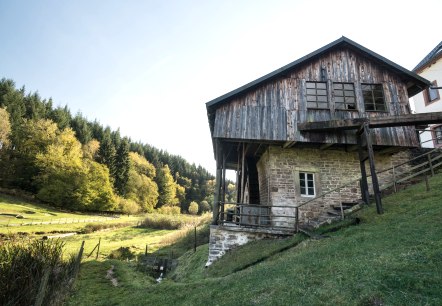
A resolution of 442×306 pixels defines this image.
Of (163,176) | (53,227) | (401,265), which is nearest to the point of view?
(401,265)

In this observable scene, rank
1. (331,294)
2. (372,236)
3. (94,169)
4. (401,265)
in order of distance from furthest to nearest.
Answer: (94,169) < (372,236) < (401,265) < (331,294)

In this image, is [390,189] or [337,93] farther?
[337,93]

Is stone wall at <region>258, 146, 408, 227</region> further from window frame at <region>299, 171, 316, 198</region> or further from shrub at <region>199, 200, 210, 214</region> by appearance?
shrub at <region>199, 200, 210, 214</region>

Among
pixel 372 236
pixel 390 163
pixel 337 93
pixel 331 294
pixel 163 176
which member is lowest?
pixel 331 294

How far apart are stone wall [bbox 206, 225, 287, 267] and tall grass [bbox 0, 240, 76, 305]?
556 centimetres

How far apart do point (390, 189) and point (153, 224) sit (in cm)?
3173

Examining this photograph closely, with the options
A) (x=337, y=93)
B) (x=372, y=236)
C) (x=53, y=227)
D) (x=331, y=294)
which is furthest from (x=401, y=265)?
(x=53, y=227)

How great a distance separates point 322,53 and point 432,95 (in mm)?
13188

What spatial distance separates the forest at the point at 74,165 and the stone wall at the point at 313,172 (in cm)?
4106

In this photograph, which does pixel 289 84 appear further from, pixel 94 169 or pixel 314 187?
pixel 94 169

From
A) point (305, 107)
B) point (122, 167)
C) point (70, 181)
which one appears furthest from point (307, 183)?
point (122, 167)

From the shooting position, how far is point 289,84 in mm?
14430

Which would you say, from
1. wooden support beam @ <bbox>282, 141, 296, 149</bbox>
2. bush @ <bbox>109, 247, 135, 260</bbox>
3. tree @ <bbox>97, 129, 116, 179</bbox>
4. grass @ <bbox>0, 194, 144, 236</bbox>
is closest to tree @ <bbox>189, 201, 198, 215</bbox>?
tree @ <bbox>97, 129, 116, 179</bbox>

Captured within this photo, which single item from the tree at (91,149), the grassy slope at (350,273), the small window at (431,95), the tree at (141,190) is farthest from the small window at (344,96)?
the tree at (91,149)
